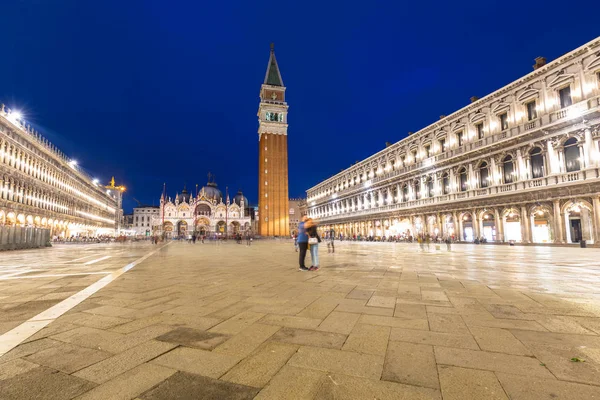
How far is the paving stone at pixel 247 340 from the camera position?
2.75m

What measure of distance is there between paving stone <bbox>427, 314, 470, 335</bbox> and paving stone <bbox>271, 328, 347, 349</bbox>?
3.86 ft

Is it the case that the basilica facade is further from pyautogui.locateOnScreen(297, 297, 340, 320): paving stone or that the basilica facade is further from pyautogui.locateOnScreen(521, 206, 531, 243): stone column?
pyautogui.locateOnScreen(297, 297, 340, 320): paving stone

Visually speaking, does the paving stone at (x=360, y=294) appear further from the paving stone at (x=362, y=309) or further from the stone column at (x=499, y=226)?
the stone column at (x=499, y=226)

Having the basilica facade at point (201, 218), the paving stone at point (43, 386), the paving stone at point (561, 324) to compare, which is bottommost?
the paving stone at point (561, 324)

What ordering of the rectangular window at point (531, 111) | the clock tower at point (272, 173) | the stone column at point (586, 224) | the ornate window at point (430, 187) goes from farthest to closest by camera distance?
the clock tower at point (272, 173), the ornate window at point (430, 187), the rectangular window at point (531, 111), the stone column at point (586, 224)

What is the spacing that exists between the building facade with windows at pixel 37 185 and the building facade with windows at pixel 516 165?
47.6 metres

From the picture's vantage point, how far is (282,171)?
71062 mm

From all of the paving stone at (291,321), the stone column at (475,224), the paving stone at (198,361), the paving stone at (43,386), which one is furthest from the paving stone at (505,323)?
the stone column at (475,224)

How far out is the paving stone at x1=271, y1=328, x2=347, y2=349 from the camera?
2.93m

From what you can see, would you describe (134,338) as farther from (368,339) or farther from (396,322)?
(396,322)

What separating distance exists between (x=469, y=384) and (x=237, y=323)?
248cm

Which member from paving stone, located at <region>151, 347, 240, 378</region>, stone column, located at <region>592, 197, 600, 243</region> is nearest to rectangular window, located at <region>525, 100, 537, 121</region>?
stone column, located at <region>592, 197, 600, 243</region>

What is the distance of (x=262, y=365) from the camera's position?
8.07 ft

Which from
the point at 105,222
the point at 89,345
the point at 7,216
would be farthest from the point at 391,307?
the point at 105,222
